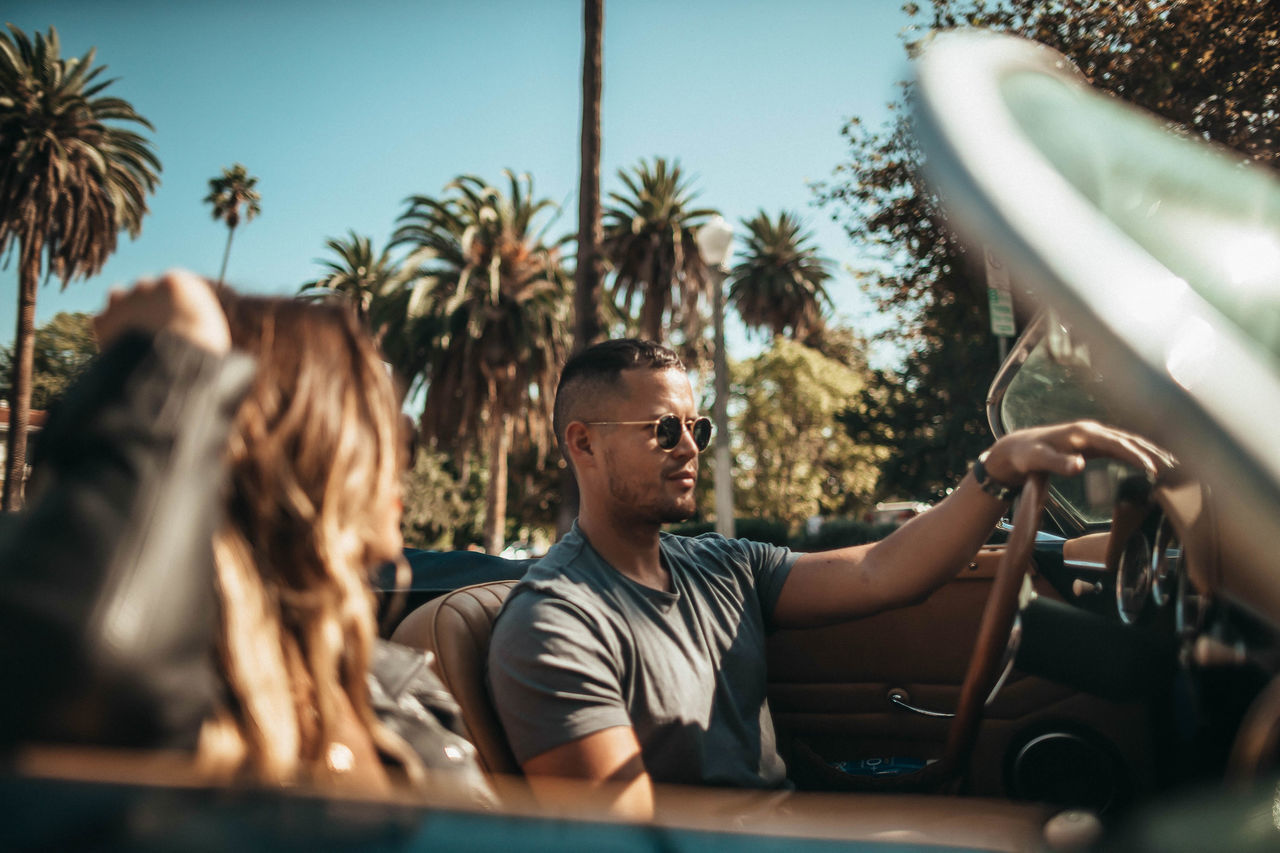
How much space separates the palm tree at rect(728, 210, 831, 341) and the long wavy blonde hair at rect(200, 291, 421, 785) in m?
30.4

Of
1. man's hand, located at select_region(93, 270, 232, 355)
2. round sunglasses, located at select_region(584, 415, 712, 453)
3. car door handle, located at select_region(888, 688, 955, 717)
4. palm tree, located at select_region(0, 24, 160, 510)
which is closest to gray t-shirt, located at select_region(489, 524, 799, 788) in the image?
round sunglasses, located at select_region(584, 415, 712, 453)

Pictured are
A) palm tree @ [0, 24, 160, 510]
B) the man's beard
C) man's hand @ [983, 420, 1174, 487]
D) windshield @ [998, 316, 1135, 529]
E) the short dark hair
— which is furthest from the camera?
palm tree @ [0, 24, 160, 510]

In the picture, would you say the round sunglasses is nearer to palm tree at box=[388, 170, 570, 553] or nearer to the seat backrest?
the seat backrest

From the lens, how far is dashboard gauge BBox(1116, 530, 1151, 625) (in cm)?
148

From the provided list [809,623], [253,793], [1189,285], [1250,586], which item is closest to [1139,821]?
[1250,586]

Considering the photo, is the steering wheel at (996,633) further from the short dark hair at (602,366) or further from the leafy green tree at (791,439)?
the leafy green tree at (791,439)

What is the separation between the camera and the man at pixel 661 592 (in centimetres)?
167

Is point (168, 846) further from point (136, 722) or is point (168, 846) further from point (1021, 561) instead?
point (1021, 561)

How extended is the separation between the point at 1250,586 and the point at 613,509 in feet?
4.77

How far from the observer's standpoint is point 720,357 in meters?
10.3

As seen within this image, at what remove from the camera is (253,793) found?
2.48ft

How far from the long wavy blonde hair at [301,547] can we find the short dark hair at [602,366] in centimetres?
124

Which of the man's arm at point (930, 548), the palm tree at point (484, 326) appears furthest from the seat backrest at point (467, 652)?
the palm tree at point (484, 326)

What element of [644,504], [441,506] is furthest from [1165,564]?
[441,506]
